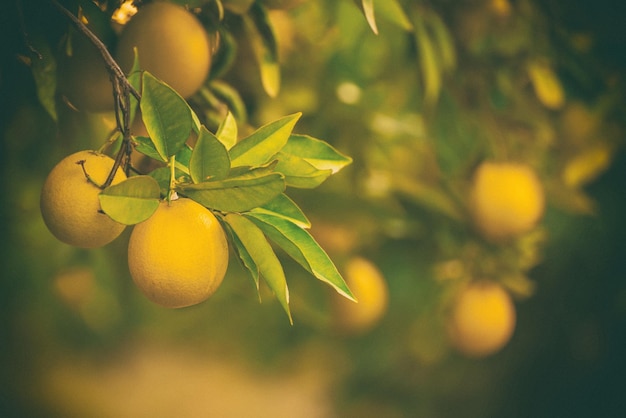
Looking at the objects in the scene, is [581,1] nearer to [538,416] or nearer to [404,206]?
[404,206]

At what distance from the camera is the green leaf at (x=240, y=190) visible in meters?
0.47

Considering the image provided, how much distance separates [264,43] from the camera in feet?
2.66

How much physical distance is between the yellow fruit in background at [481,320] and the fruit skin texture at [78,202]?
0.86 m

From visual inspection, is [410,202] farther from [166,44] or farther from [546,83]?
[166,44]

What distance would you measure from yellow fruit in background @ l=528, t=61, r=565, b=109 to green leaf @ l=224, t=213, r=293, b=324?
2.52ft

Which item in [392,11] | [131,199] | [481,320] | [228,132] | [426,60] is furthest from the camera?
[481,320]

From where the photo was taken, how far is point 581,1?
51.1 inches

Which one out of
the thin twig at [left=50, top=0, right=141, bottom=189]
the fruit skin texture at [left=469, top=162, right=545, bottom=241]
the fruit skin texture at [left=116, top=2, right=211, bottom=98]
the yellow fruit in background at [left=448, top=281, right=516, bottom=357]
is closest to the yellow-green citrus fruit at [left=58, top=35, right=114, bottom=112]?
the fruit skin texture at [left=116, top=2, right=211, bottom=98]

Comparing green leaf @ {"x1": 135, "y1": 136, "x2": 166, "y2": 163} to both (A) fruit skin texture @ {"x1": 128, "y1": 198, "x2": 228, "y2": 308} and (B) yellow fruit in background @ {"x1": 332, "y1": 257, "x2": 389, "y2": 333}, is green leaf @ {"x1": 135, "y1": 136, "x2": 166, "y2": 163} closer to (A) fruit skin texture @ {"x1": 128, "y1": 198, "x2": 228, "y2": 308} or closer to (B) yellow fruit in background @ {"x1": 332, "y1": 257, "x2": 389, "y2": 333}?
(A) fruit skin texture @ {"x1": 128, "y1": 198, "x2": 228, "y2": 308}

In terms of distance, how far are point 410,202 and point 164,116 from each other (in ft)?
2.60

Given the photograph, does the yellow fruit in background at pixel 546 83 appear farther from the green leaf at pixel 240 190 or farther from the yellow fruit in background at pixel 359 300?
the green leaf at pixel 240 190

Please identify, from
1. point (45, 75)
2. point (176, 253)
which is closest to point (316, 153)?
point (176, 253)

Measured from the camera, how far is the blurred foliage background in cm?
103

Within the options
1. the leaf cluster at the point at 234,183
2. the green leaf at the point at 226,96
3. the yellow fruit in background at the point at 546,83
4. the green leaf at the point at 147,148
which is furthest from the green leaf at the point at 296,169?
the yellow fruit in background at the point at 546,83
